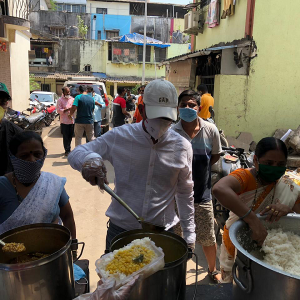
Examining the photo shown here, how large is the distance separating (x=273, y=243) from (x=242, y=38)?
866 centimetres

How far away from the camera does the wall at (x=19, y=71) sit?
37.1 ft

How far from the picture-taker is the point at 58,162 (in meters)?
8.03

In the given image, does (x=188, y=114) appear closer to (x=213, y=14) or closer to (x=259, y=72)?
(x=259, y=72)

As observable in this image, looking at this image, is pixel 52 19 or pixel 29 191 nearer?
pixel 29 191

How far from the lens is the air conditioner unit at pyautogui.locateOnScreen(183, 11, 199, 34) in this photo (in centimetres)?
1319

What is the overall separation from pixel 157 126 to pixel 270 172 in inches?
30.6

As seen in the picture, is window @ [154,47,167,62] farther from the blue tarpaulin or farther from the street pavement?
the street pavement

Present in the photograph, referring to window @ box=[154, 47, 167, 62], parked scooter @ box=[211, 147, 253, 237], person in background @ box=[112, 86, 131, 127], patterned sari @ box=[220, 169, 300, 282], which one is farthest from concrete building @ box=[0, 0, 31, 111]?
window @ box=[154, 47, 167, 62]

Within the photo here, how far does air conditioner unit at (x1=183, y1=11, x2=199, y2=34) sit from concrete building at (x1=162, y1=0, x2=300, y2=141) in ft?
12.5

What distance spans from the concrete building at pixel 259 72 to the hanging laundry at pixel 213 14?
5.22ft

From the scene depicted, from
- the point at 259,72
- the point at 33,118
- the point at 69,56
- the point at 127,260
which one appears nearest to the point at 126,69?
the point at 69,56

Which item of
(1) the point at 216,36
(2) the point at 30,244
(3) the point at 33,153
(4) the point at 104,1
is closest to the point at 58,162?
(3) the point at 33,153

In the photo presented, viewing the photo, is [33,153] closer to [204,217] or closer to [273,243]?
[273,243]

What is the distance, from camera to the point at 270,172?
1969 millimetres
